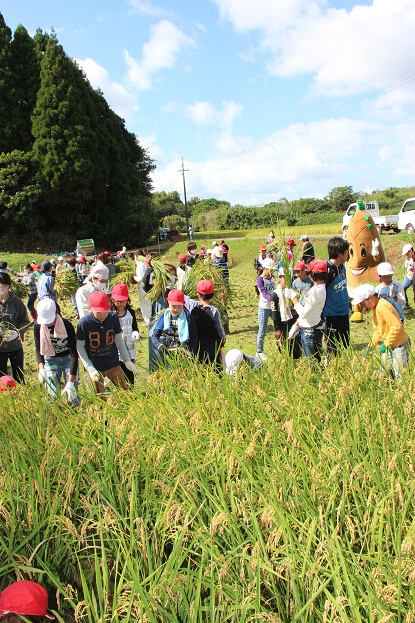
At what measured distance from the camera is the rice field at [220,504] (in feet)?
5.51

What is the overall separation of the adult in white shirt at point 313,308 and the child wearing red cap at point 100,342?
6.28 feet

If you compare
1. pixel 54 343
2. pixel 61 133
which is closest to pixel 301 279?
pixel 54 343

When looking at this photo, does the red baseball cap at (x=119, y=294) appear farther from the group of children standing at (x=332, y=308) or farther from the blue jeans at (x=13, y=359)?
the group of children standing at (x=332, y=308)

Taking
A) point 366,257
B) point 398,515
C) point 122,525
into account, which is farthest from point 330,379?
point 366,257

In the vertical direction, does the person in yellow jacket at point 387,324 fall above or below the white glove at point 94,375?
above

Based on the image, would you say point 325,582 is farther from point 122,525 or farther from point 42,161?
point 42,161

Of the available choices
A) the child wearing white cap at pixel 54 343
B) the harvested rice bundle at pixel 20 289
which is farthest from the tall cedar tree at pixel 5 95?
the child wearing white cap at pixel 54 343

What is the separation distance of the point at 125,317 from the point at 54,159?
29.5 meters

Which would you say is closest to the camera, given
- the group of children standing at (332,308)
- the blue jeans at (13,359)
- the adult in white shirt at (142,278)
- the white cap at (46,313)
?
the group of children standing at (332,308)

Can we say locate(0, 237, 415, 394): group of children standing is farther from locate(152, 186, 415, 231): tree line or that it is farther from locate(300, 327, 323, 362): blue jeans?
locate(152, 186, 415, 231): tree line

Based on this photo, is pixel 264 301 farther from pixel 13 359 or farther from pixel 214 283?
pixel 13 359

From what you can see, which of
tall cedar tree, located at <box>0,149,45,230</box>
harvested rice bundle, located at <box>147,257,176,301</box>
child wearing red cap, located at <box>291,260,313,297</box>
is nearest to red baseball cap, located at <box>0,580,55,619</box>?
child wearing red cap, located at <box>291,260,313,297</box>

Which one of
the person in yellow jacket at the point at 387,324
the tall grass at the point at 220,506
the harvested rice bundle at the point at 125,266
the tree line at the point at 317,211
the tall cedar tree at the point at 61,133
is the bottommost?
the tall grass at the point at 220,506

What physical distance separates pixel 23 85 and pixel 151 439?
3740cm
